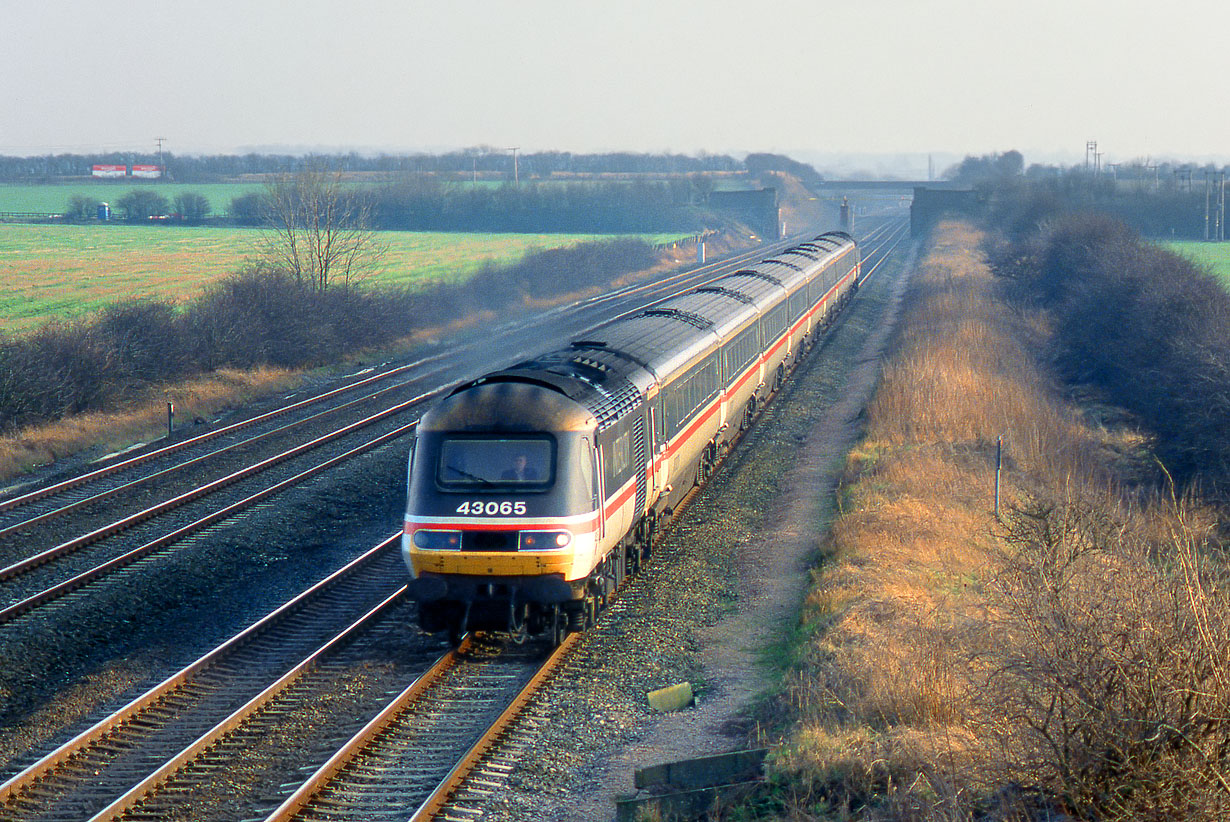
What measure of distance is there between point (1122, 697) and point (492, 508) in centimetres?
681

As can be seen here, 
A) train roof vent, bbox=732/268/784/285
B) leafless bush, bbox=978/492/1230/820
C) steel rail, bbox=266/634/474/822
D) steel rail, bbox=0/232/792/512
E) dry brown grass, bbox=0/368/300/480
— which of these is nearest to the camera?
leafless bush, bbox=978/492/1230/820

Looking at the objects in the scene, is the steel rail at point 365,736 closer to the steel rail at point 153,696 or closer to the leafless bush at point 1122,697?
the steel rail at point 153,696

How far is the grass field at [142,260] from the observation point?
5041 cm

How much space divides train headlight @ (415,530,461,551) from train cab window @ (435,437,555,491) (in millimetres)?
470

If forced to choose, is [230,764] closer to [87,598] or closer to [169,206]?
[87,598]

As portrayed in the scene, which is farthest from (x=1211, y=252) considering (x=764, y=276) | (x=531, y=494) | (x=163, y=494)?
(x=531, y=494)

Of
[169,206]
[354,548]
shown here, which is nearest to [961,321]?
[354,548]

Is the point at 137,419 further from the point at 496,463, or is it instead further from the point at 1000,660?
the point at 1000,660

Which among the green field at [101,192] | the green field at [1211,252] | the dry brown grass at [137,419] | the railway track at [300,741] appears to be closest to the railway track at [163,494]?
the dry brown grass at [137,419]

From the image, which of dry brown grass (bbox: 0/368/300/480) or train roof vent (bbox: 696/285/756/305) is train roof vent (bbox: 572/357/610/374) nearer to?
train roof vent (bbox: 696/285/756/305)

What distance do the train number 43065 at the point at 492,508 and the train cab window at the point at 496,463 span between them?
166mm

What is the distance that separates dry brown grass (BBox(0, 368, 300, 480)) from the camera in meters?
22.8

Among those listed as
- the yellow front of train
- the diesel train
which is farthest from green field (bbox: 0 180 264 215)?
the yellow front of train

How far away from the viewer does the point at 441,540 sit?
11.9 meters
